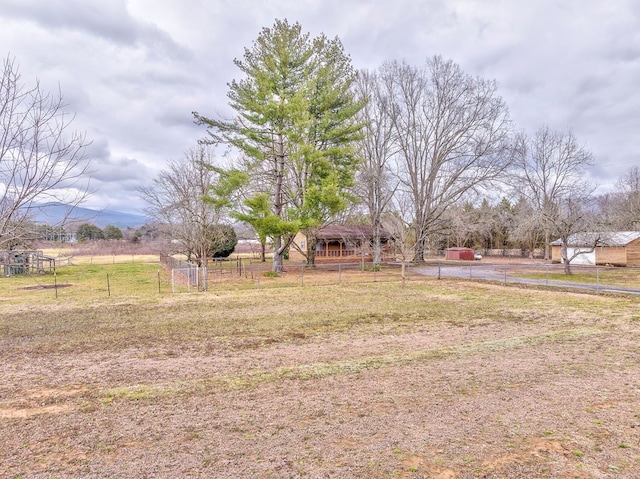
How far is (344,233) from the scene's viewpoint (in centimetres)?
3416

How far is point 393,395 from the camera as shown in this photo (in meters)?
5.08

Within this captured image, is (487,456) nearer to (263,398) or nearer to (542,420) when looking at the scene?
(542,420)

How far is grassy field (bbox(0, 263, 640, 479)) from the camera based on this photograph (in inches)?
140

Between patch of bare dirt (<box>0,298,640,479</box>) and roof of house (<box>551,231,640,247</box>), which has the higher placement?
roof of house (<box>551,231,640,247</box>)

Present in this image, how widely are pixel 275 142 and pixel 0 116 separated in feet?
64.0

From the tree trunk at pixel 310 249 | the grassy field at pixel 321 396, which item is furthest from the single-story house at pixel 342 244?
the grassy field at pixel 321 396

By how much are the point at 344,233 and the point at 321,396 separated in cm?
2926

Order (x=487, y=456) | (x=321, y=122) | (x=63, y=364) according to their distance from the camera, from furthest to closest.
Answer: (x=321, y=122) < (x=63, y=364) < (x=487, y=456)

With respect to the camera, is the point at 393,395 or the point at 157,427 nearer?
the point at 157,427

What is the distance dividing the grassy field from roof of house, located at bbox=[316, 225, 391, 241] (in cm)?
2310

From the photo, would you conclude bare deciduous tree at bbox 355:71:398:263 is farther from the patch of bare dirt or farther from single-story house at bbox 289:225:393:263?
the patch of bare dirt

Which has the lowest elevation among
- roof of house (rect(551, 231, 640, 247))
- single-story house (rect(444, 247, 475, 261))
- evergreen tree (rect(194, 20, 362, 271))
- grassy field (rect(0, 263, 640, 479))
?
grassy field (rect(0, 263, 640, 479))

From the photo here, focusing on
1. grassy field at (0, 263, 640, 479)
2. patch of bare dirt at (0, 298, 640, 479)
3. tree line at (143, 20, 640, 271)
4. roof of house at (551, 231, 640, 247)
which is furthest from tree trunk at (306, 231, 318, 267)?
patch of bare dirt at (0, 298, 640, 479)

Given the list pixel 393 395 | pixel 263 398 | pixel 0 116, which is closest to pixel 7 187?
pixel 0 116
